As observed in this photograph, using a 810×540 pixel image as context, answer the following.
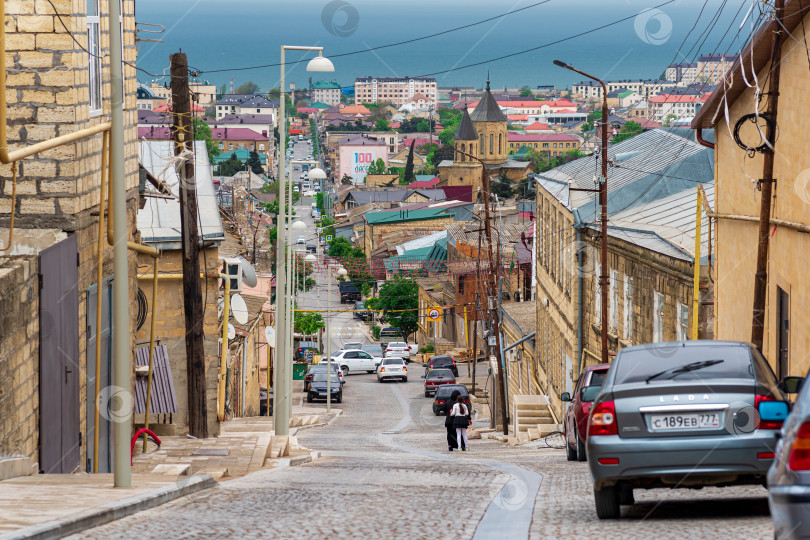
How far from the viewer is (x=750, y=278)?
18656 mm

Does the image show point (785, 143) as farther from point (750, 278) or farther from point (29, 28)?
point (29, 28)

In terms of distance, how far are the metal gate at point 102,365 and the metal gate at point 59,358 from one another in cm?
54

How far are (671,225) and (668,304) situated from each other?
3416mm

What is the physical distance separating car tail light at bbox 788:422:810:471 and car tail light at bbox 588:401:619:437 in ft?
10.9

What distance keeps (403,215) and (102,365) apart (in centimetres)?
11186

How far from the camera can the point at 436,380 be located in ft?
164

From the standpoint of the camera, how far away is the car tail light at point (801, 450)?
5121 millimetres

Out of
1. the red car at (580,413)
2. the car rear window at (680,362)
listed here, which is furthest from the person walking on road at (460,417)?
the car rear window at (680,362)

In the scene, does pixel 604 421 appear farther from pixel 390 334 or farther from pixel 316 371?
pixel 390 334

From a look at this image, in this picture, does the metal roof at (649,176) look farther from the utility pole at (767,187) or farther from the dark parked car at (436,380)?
the dark parked car at (436,380)

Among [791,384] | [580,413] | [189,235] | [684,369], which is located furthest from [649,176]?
[791,384]

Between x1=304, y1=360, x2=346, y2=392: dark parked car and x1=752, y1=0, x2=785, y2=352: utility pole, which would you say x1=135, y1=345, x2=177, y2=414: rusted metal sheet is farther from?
x1=304, y1=360, x2=346, y2=392: dark parked car

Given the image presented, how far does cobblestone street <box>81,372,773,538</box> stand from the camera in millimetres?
7867

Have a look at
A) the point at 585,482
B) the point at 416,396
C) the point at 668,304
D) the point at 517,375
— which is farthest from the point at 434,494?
the point at 416,396
